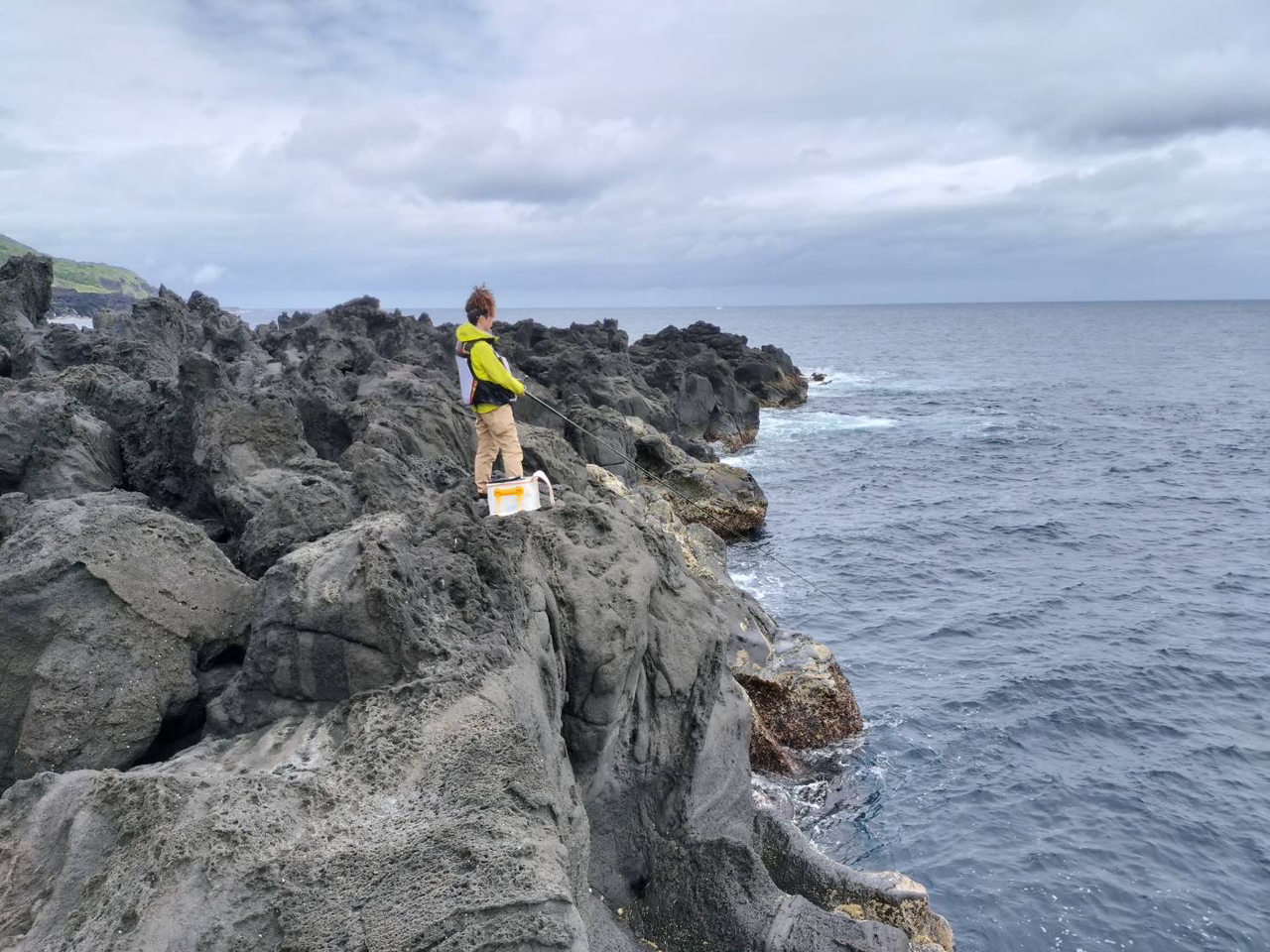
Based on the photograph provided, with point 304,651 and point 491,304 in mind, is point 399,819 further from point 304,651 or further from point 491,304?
point 491,304

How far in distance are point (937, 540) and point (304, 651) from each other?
2512 centimetres

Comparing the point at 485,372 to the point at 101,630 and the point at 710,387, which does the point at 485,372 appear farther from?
the point at 710,387

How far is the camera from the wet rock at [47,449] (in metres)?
10.5

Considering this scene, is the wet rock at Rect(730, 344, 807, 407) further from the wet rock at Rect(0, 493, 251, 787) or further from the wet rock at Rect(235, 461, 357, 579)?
the wet rock at Rect(0, 493, 251, 787)

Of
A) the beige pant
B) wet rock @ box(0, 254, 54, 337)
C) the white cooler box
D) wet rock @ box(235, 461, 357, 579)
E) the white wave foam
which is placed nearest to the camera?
wet rock @ box(235, 461, 357, 579)

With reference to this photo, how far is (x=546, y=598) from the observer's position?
25.3 ft

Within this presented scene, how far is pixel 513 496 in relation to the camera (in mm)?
8898

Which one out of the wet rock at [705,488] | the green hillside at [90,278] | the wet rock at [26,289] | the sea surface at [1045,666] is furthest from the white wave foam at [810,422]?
the green hillside at [90,278]

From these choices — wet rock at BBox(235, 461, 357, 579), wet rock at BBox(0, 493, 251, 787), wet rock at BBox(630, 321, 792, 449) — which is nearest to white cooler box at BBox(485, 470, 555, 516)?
wet rock at BBox(235, 461, 357, 579)

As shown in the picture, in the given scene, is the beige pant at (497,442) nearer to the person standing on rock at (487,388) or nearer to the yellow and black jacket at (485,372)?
the person standing on rock at (487,388)

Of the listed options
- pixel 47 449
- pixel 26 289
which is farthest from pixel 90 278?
pixel 47 449

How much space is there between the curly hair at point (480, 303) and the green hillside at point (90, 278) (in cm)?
13208

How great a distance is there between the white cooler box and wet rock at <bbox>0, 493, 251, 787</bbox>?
2.38m

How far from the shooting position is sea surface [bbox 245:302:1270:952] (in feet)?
39.7
